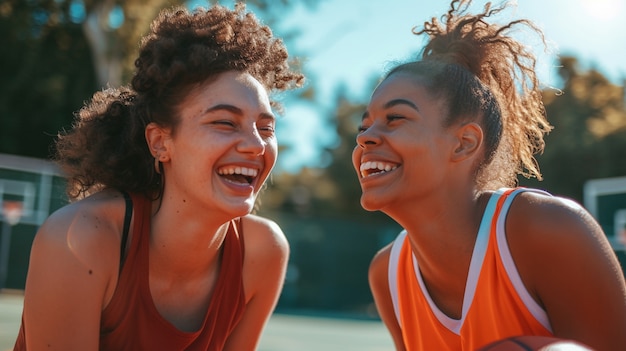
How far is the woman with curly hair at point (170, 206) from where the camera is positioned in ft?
9.48

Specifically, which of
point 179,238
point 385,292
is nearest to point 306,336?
point 385,292

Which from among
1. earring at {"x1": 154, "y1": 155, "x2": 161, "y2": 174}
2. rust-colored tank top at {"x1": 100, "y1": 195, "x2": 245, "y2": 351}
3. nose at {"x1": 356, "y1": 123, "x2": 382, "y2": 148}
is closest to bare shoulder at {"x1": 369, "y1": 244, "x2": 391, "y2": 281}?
nose at {"x1": 356, "y1": 123, "x2": 382, "y2": 148}

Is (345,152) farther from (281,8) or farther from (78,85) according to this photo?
(78,85)

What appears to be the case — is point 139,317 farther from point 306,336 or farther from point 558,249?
point 306,336

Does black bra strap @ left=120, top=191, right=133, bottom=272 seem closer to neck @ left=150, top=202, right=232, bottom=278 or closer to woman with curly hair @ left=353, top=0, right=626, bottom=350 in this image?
neck @ left=150, top=202, right=232, bottom=278

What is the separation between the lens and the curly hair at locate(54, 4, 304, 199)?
3.18m

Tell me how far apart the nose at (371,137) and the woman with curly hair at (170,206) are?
42 centimetres

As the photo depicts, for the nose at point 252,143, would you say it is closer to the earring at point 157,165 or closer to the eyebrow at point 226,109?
the eyebrow at point 226,109

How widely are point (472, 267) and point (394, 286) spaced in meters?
0.62

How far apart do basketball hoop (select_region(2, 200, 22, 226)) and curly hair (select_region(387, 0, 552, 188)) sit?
11.6m

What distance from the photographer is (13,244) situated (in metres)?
13.3

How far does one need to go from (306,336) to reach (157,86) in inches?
292

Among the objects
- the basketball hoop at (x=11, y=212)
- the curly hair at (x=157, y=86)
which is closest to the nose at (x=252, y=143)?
the curly hair at (x=157, y=86)

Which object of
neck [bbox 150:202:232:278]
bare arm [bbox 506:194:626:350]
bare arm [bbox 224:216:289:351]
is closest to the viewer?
bare arm [bbox 506:194:626:350]
